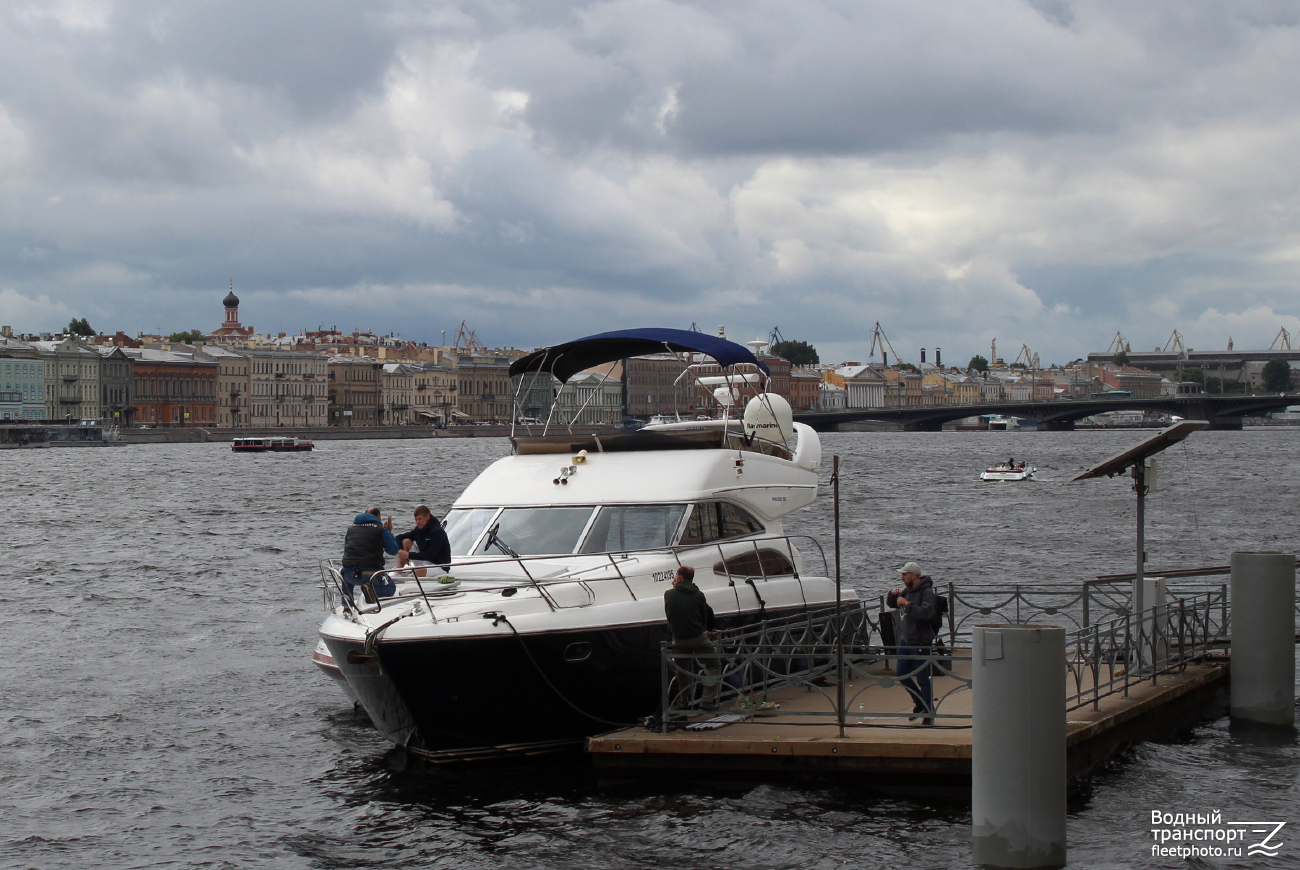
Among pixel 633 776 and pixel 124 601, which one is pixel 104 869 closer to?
pixel 633 776

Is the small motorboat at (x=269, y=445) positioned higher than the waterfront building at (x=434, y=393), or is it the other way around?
the waterfront building at (x=434, y=393)

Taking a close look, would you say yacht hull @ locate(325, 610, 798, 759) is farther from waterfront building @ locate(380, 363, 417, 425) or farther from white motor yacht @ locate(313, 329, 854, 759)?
waterfront building @ locate(380, 363, 417, 425)

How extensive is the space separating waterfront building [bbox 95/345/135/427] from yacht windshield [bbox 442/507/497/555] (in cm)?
14494

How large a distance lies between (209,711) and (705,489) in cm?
665

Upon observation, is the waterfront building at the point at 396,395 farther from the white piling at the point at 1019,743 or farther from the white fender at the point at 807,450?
the white piling at the point at 1019,743

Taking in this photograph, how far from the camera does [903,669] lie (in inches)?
516

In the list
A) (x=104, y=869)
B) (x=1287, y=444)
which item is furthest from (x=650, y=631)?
(x=1287, y=444)

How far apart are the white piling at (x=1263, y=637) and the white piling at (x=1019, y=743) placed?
5.13 m

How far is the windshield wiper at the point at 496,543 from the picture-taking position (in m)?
14.0

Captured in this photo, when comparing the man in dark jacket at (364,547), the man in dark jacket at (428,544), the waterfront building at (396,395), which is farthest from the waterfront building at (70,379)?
the man in dark jacket at (428,544)

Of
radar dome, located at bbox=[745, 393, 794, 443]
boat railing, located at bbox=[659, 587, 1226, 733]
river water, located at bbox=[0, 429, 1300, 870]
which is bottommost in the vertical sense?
river water, located at bbox=[0, 429, 1300, 870]

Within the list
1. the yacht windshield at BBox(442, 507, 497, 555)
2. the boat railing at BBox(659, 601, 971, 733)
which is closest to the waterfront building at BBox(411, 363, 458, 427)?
the yacht windshield at BBox(442, 507, 497, 555)

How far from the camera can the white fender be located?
17.5 metres

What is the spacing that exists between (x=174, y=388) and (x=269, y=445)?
3587cm
